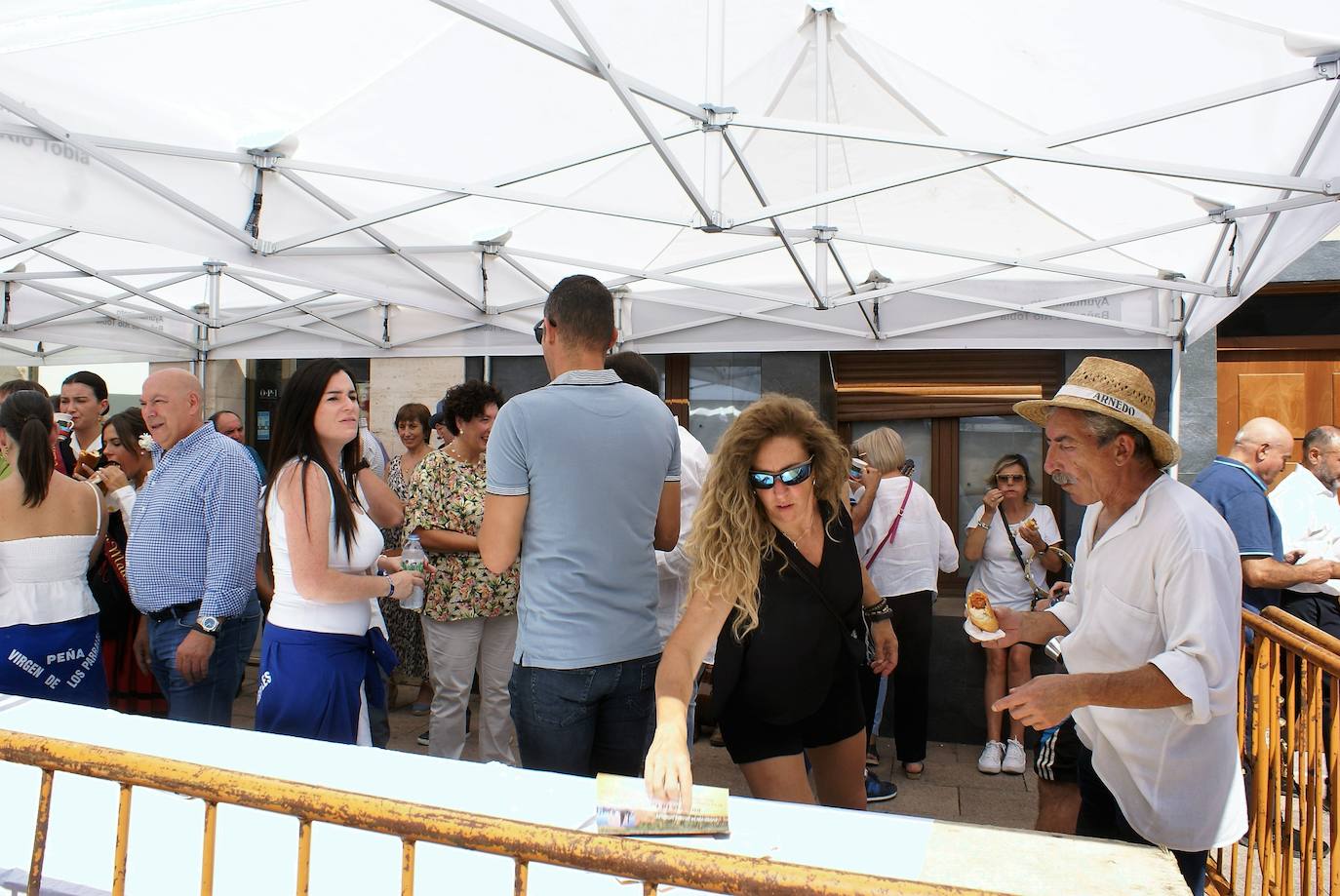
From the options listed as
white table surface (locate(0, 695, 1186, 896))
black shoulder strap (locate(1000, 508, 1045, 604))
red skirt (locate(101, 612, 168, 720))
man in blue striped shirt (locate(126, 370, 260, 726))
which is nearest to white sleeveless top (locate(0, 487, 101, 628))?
man in blue striped shirt (locate(126, 370, 260, 726))

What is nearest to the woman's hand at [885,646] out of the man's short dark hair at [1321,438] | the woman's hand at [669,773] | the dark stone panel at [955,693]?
the woman's hand at [669,773]

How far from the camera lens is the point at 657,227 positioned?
19.7 ft

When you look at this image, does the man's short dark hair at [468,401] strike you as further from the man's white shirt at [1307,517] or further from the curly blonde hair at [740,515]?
the man's white shirt at [1307,517]

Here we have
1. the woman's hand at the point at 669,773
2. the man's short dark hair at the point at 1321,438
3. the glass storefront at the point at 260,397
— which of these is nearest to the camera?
the woman's hand at the point at 669,773

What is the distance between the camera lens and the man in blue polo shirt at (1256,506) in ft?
13.9

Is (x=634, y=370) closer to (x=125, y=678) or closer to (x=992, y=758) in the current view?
(x=125, y=678)

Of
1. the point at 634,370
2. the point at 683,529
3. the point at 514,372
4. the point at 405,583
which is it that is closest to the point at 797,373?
the point at 514,372

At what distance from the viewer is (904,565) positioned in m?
5.04

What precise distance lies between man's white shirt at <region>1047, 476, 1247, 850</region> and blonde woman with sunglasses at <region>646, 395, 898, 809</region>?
2.20 ft

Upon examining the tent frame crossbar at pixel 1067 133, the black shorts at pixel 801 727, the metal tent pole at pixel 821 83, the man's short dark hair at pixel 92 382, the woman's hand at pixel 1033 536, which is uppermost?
the metal tent pole at pixel 821 83

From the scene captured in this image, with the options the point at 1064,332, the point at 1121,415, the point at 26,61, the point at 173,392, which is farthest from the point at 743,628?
the point at 1064,332

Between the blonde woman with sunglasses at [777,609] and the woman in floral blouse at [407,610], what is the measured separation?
114 inches

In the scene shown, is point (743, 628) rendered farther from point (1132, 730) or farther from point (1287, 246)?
point (1287, 246)

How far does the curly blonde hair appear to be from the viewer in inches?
96.5
